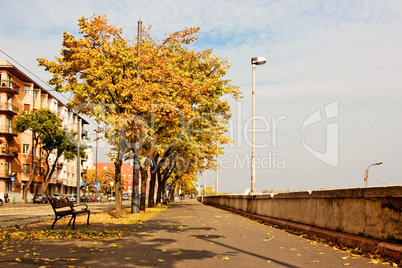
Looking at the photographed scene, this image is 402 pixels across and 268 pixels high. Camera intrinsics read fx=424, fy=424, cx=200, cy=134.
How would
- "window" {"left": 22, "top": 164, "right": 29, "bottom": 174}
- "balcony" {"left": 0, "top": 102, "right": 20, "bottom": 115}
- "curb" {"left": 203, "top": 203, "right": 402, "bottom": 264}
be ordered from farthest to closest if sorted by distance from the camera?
"window" {"left": 22, "top": 164, "right": 29, "bottom": 174} → "balcony" {"left": 0, "top": 102, "right": 20, "bottom": 115} → "curb" {"left": 203, "top": 203, "right": 402, "bottom": 264}

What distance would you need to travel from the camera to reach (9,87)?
63406 millimetres

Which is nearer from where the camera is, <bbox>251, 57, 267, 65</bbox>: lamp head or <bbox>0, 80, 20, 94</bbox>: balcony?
<bbox>251, 57, 267, 65</bbox>: lamp head

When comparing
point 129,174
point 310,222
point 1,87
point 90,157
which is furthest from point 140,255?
point 129,174

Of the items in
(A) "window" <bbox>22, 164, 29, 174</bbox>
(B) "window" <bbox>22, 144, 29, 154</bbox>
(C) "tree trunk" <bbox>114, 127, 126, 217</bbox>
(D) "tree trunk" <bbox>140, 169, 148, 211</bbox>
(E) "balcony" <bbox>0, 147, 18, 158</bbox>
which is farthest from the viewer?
(B) "window" <bbox>22, 144, 29, 154</bbox>

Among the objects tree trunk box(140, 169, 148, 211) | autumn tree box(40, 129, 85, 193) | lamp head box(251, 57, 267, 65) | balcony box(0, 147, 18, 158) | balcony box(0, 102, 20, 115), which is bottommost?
tree trunk box(140, 169, 148, 211)

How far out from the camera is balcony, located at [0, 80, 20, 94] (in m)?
62.0

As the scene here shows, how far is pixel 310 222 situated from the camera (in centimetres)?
1165

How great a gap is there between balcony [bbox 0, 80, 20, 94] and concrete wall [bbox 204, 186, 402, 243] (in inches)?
2254

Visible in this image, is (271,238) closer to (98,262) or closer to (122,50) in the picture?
(98,262)

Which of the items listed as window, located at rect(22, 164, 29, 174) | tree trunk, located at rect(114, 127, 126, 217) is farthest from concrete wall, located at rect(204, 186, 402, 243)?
window, located at rect(22, 164, 29, 174)

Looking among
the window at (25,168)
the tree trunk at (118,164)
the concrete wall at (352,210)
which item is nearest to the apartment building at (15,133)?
the window at (25,168)

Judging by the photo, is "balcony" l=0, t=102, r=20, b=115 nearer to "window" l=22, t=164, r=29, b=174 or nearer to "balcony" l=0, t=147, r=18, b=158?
"balcony" l=0, t=147, r=18, b=158

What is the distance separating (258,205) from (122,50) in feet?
30.1

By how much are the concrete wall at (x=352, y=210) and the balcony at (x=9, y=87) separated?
188 feet
